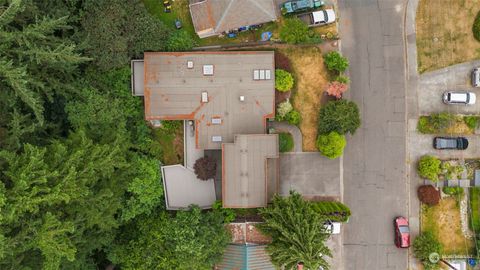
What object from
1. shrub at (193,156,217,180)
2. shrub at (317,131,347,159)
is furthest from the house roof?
shrub at (317,131,347,159)

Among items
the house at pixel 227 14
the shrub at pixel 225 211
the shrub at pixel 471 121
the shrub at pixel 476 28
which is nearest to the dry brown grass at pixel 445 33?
the shrub at pixel 476 28

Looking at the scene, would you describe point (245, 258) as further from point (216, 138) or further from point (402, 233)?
point (402, 233)

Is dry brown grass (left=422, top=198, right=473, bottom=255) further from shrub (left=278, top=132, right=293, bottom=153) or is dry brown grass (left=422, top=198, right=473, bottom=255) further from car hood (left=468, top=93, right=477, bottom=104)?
shrub (left=278, top=132, right=293, bottom=153)

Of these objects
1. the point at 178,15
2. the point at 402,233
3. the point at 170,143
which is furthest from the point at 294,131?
the point at 178,15

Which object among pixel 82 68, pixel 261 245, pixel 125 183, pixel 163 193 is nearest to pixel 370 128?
pixel 261 245

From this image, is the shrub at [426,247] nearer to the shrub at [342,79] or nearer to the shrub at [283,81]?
the shrub at [342,79]

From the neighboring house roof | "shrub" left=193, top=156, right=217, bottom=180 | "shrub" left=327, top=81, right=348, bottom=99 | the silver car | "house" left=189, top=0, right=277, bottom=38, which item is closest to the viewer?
"house" left=189, top=0, right=277, bottom=38
